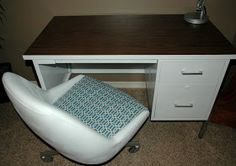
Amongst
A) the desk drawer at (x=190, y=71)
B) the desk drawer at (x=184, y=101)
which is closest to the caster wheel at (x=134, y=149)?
the desk drawer at (x=184, y=101)

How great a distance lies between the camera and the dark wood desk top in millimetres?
1049

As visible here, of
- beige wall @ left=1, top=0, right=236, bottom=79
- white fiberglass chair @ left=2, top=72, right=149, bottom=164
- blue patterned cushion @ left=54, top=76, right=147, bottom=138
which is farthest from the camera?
beige wall @ left=1, top=0, right=236, bottom=79

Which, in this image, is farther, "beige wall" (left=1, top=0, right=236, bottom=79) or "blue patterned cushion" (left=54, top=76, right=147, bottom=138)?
"beige wall" (left=1, top=0, right=236, bottom=79)

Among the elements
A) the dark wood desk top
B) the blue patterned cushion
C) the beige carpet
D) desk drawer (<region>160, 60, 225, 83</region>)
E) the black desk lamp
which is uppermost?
the black desk lamp

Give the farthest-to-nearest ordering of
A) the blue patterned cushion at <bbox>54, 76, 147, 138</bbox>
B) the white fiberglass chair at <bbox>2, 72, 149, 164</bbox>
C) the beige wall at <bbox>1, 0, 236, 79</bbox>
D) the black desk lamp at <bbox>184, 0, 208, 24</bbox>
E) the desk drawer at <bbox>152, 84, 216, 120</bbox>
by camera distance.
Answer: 1. the beige wall at <bbox>1, 0, 236, 79</bbox>
2. the black desk lamp at <bbox>184, 0, 208, 24</bbox>
3. the desk drawer at <bbox>152, 84, 216, 120</bbox>
4. the blue patterned cushion at <bbox>54, 76, 147, 138</bbox>
5. the white fiberglass chair at <bbox>2, 72, 149, 164</bbox>

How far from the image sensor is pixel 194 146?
1.36m

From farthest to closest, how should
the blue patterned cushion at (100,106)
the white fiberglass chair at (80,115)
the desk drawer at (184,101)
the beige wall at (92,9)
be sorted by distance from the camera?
the beige wall at (92,9) < the desk drawer at (184,101) < the blue patterned cushion at (100,106) < the white fiberglass chair at (80,115)

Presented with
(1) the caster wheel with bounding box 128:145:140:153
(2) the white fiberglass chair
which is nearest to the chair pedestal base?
(1) the caster wheel with bounding box 128:145:140:153

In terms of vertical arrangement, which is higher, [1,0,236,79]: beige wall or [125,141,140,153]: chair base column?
[1,0,236,79]: beige wall

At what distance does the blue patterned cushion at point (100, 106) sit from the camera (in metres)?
0.99

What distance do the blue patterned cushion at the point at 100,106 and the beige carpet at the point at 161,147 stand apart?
1.50 ft

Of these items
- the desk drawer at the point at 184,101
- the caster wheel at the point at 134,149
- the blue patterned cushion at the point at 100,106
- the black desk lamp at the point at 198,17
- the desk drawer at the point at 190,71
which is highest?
the black desk lamp at the point at 198,17

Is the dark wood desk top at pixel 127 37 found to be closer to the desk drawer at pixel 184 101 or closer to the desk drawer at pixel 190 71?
the desk drawer at pixel 190 71

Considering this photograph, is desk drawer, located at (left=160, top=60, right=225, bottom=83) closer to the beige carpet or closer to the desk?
the desk
